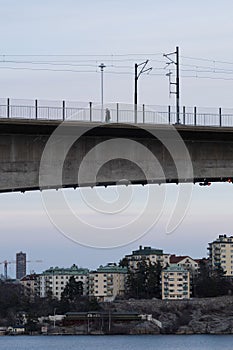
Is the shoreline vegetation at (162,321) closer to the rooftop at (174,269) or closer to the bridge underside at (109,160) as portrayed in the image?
the rooftop at (174,269)

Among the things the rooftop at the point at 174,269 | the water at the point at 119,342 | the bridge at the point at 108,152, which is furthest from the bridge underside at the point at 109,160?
the rooftop at the point at 174,269

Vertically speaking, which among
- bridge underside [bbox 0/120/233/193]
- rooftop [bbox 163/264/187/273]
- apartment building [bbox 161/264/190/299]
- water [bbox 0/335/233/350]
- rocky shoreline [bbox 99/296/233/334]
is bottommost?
water [bbox 0/335/233/350]

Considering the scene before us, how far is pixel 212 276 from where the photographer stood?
191 m

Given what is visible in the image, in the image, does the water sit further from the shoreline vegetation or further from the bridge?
the bridge

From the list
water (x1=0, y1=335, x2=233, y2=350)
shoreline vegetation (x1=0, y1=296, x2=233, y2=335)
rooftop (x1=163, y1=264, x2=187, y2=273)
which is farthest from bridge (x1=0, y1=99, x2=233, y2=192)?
rooftop (x1=163, y1=264, x2=187, y2=273)

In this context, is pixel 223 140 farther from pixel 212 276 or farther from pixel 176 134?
pixel 212 276

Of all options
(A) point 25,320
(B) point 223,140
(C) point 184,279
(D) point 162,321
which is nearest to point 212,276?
(C) point 184,279

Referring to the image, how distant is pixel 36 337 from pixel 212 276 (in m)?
42.0

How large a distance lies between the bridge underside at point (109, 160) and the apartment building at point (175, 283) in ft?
446

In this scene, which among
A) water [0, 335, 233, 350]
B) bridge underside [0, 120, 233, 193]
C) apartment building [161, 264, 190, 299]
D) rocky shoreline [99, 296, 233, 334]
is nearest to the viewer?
bridge underside [0, 120, 233, 193]

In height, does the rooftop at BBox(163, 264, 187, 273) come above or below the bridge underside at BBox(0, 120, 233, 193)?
below

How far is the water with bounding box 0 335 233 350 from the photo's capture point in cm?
13512

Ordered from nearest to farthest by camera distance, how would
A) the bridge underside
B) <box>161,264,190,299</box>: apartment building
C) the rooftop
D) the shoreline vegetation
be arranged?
the bridge underside
the shoreline vegetation
<box>161,264,190,299</box>: apartment building
the rooftop

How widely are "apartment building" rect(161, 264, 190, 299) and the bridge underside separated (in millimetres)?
135862
